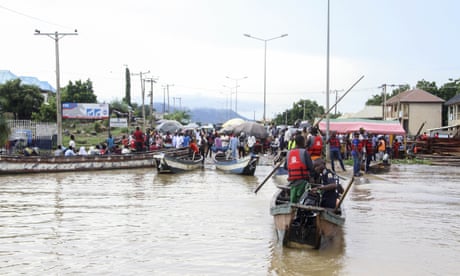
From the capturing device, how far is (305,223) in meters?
8.85

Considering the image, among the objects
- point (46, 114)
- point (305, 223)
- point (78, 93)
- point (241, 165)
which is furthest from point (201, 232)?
point (78, 93)

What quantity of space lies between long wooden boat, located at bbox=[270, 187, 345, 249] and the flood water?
198 mm

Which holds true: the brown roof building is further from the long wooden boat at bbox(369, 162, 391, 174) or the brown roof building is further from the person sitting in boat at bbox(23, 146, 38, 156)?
the person sitting in boat at bbox(23, 146, 38, 156)

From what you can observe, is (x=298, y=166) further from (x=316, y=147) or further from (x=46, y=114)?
(x=46, y=114)

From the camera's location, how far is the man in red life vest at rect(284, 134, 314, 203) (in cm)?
A: 898

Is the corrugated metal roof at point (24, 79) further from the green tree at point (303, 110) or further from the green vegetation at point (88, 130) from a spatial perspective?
the green tree at point (303, 110)

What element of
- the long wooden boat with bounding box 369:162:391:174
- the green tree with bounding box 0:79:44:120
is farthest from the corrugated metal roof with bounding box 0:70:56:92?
the long wooden boat with bounding box 369:162:391:174

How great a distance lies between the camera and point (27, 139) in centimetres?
2873

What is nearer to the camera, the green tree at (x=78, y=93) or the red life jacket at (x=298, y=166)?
the red life jacket at (x=298, y=166)

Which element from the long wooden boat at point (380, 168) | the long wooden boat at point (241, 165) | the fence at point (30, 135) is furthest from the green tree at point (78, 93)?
the long wooden boat at point (380, 168)

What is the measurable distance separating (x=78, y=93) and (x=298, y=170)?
50.6 m

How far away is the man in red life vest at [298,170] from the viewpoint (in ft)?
29.5

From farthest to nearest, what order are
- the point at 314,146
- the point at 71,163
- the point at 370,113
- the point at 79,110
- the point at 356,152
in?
the point at 370,113, the point at 79,110, the point at 71,163, the point at 356,152, the point at 314,146

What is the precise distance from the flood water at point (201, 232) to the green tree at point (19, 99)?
30.9 meters
